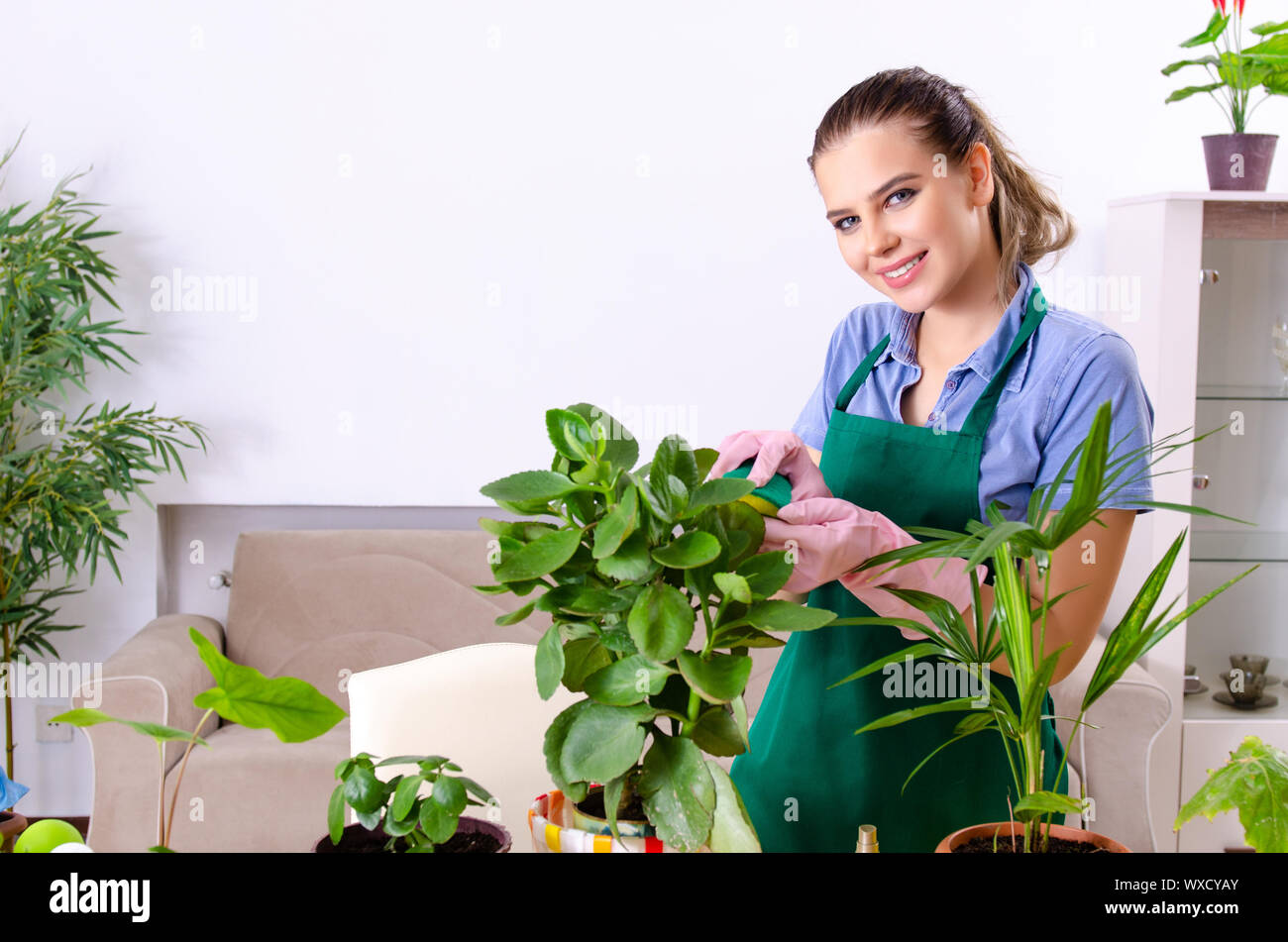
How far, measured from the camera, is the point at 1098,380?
1.08 m

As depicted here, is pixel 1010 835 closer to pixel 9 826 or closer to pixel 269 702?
pixel 269 702

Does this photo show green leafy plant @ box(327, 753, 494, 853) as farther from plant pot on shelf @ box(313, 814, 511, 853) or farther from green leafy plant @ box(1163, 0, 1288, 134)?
green leafy plant @ box(1163, 0, 1288, 134)

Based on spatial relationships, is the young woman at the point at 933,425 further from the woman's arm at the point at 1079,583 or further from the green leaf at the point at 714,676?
the green leaf at the point at 714,676

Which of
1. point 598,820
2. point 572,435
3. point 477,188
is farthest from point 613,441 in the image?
point 477,188

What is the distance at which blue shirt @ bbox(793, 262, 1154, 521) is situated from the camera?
1.08m

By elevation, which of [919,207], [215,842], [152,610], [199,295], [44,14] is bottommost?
[215,842]

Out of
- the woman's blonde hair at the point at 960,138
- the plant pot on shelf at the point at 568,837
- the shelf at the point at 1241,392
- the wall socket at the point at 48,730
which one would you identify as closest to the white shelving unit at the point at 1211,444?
the shelf at the point at 1241,392

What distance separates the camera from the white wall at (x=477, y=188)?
3006 millimetres

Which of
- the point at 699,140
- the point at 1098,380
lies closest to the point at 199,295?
the point at 699,140

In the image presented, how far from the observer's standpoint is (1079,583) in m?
1.03

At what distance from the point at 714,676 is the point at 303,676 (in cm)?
250
